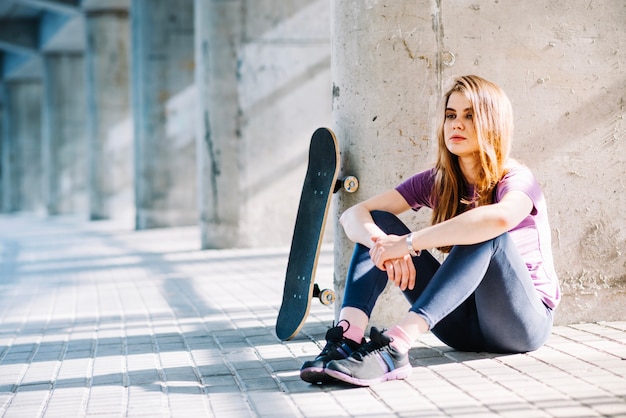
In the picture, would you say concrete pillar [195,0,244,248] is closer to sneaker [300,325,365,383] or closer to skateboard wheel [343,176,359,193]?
skateboard wheel [343,176,359,193]

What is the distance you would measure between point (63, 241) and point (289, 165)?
5.02 meters

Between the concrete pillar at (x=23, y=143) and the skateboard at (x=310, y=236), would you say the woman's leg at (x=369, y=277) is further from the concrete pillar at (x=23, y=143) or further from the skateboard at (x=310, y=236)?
the concrete pillar at (x=23, y=143)

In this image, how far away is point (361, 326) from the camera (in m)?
3.84

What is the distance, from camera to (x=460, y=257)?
3654 mm

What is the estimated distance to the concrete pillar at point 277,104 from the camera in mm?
11312

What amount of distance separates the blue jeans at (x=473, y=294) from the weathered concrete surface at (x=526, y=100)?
84cm

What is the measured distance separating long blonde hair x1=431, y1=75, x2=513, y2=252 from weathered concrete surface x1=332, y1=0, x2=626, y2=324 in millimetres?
812

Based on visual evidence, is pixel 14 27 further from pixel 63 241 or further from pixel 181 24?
pixel 63 241

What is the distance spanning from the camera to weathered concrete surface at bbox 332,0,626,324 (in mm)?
4875

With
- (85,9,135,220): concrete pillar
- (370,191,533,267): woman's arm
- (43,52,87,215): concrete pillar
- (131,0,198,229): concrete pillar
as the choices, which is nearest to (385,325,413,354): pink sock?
(370,191,533,267): woman's arm

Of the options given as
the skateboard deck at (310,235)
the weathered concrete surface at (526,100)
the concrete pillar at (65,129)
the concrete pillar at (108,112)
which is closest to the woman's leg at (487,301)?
the skateboard deck at (310,235)

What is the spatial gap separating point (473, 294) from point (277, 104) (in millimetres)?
7685

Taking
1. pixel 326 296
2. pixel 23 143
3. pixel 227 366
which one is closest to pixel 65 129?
pixel 23 143

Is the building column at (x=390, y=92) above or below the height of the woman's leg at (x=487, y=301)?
above
